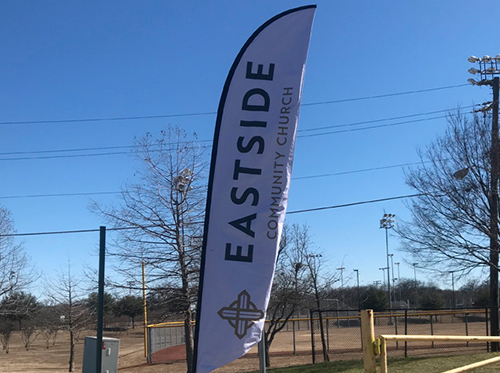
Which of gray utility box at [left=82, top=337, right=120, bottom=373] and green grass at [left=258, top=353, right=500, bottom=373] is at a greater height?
gray utility box at [left=82, top=337, right=120, bottom=373]

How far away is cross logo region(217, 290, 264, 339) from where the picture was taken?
4.59 metres

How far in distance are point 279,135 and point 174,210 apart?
10520mm

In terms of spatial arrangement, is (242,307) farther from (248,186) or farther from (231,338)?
(248,186)

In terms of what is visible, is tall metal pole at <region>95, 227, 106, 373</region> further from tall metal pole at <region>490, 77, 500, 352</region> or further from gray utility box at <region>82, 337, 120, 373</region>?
tall metal pole at <region>490, 77, 500, 352</region>

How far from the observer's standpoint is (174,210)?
1508 cm

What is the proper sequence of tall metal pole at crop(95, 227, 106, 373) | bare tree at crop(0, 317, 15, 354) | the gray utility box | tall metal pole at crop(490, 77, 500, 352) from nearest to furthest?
tall metal pole at crop(95, 227, 106, 373) → the gray utility box → tall metal pole at crop(490, 77, 500, 352) → bare tree at crop(0, 317, 15, 354)

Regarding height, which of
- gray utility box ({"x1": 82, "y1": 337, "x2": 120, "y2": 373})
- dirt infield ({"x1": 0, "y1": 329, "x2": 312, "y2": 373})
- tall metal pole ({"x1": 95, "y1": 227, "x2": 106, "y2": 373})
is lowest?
dirt infield ({"x1": 0, "y1": 329, "x2": 312, "y2": 373})

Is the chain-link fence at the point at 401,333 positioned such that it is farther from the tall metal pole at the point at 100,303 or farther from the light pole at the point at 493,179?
the tall metal pole at the point at 100,303

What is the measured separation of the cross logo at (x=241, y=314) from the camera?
4.59m

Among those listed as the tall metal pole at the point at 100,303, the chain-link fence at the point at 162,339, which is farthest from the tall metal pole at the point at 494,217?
the chain-link fence at the point at 162,339

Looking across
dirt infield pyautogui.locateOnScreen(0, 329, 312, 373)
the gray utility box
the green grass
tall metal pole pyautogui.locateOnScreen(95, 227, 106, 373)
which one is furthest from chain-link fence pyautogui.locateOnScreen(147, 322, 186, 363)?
tall metal pole pyautogui.locateOnScreen(95, 227, 106, 373)

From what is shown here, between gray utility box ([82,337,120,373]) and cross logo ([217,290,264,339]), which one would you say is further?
gray utility box ([82,337,120,373])

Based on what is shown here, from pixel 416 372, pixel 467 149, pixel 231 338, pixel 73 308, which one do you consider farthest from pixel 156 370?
pixel 231 338

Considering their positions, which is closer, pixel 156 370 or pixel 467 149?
pixel 467 149
